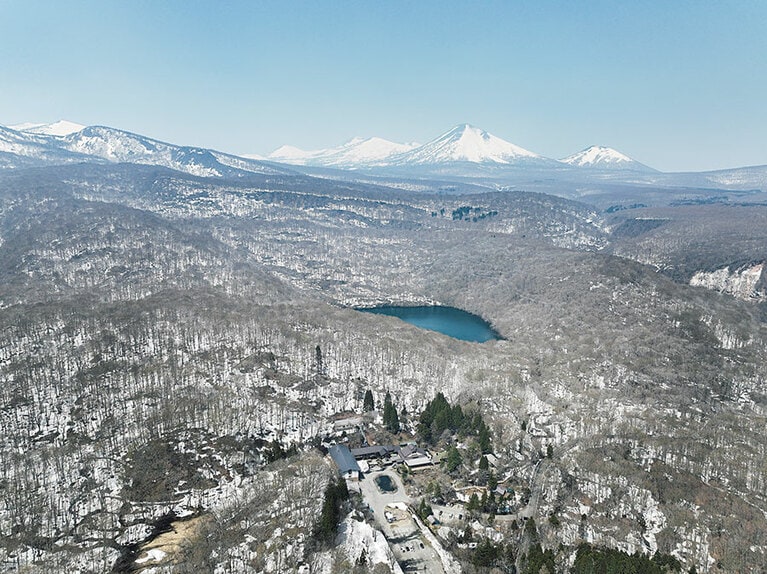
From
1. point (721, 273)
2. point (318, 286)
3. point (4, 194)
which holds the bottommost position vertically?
point (318, 286)

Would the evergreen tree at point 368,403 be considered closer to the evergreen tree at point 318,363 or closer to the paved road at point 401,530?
the evergreen tree at point 318,363

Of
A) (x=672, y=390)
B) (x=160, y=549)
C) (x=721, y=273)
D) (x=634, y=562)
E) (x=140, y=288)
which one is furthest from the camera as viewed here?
(x=721, y=273)

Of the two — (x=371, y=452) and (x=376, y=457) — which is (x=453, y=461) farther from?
(x=371, y=452)

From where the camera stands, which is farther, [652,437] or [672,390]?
[672,390]

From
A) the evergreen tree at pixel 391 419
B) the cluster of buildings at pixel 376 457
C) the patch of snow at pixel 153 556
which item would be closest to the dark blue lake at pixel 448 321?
the evergreen tree at pixel 391 419

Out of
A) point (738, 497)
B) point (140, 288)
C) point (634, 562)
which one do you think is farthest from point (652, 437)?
point (140, 288)

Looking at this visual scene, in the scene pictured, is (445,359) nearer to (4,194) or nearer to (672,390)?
(672,390)

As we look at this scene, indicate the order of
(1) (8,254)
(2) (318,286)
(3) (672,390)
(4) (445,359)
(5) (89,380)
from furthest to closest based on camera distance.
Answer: (2) (318,286)
(1) (8,254)
(4) (445,359)
(3) (672,390)
(5) (89,380)
